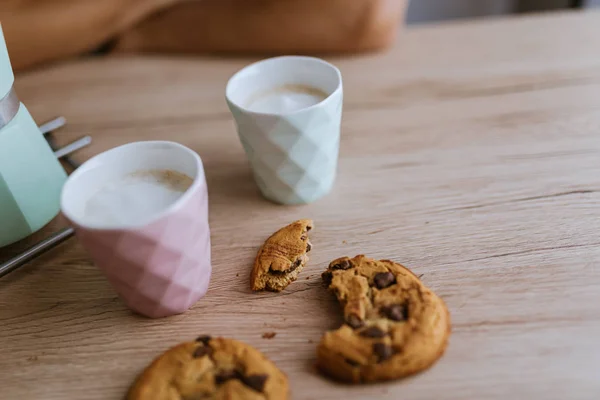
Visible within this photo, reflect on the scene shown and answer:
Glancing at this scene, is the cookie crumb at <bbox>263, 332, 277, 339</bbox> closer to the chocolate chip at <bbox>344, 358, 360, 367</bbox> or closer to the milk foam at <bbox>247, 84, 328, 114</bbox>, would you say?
the chocolate chip at <bbox>344, 358, 360, 367</bbox>

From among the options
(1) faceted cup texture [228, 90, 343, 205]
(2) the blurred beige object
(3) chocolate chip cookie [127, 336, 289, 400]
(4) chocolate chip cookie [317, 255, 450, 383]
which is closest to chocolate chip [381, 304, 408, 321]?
(4) chocolate chip cookie [317, 255, 450, 383]

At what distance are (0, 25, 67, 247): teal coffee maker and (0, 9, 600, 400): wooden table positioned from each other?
0.05 metres

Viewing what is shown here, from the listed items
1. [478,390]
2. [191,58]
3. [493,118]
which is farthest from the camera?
[191,58]

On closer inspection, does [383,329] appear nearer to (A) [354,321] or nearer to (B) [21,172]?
(A) [354,321]

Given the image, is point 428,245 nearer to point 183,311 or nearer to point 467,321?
point 467,321

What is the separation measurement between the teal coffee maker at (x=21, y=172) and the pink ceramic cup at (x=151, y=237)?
13 cm

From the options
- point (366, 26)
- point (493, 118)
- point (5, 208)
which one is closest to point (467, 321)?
point (493, 118)

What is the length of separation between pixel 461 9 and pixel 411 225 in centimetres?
92

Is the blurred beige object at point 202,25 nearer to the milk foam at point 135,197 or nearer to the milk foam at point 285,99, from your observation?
the milk foam at point 285,99

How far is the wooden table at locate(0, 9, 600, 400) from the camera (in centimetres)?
47

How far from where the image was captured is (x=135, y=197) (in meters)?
0.50

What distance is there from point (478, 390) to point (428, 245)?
0.18 metres

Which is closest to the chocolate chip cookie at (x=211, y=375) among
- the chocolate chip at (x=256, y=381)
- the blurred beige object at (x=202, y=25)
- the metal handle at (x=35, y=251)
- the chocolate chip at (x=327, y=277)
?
the chocolate chip at (x=256, y=381)

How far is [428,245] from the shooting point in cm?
57
